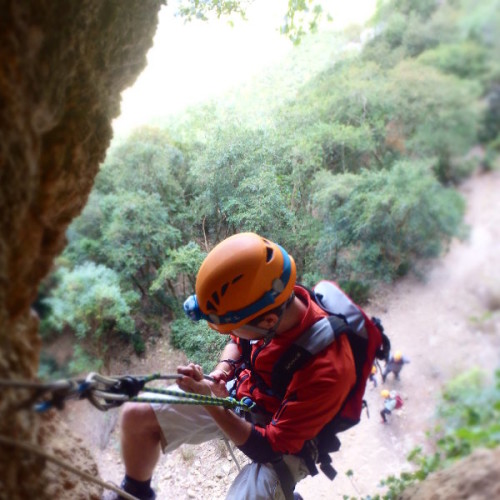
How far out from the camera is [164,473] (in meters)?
2.42

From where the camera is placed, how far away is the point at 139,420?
191 centimetres

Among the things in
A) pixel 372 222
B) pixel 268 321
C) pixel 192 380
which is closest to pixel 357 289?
pixel 372 222

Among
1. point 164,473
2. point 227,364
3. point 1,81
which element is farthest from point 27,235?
point 164,473

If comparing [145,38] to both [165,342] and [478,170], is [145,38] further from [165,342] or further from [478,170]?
[165,342]

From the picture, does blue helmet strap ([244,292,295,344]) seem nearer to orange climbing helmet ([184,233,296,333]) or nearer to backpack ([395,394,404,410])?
orange climbing helmet ([184,233,296,333])

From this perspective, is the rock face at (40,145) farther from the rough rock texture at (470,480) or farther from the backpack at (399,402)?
the backpack at (399,402)

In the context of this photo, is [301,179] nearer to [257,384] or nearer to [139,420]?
[257,384]

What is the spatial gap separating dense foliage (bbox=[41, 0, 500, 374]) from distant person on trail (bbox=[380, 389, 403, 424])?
0.90m

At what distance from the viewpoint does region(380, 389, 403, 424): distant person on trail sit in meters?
2.88

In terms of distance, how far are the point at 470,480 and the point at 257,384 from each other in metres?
1.04

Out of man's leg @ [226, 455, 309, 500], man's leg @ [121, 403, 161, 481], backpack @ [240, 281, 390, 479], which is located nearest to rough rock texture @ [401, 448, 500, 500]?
backpack @ [240, 281, 390, 479]

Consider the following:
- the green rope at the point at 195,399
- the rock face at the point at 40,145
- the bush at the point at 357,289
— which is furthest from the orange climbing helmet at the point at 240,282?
the bush at the point at 357,289

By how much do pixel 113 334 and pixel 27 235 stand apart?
1.26 m

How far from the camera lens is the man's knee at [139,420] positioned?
75.2 inches
